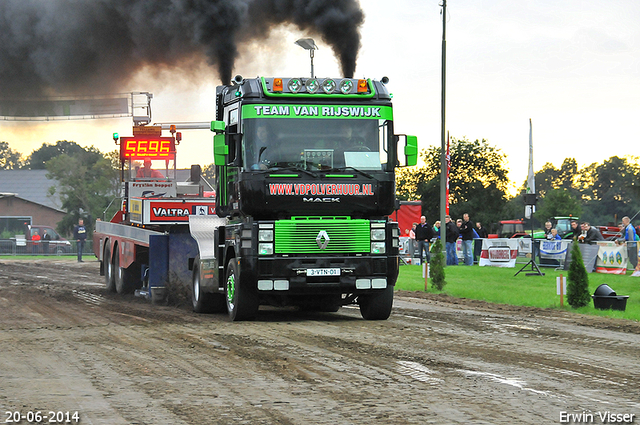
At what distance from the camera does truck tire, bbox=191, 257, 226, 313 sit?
1426 cm

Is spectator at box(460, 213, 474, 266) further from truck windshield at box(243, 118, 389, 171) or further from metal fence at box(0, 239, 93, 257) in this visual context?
metal fence at box(0, 239, 93, 257)

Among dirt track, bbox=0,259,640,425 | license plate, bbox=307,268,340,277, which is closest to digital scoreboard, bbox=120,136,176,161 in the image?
dirt track, bbox=0,259,640,425

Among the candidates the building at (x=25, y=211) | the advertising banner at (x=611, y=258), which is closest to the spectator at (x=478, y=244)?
the advertising banner at (x=611, y=258)

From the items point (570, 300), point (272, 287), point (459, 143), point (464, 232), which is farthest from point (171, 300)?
point (459, 143)

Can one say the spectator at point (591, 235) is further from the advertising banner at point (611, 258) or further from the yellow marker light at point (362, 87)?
the yellow marker light at point (362, 87)

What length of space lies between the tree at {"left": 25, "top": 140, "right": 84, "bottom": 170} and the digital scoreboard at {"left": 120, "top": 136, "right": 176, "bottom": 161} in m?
109

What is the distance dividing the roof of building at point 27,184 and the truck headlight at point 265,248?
81.4 meters

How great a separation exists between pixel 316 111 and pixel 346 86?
2.15 ft

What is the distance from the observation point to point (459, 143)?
56.9 metres

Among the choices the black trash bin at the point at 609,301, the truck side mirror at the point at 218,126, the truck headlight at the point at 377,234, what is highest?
the truck side mirror at the point at 218,126

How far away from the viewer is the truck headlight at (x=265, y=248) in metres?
12.2

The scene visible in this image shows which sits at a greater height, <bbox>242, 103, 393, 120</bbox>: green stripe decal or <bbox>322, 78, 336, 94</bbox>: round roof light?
<bbox>322, 78, 336, 94</bbox>: round roof light

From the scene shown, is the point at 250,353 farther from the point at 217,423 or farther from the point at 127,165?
the point at 127,165

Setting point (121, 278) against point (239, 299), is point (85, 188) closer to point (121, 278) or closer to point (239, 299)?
point (121, 278)
